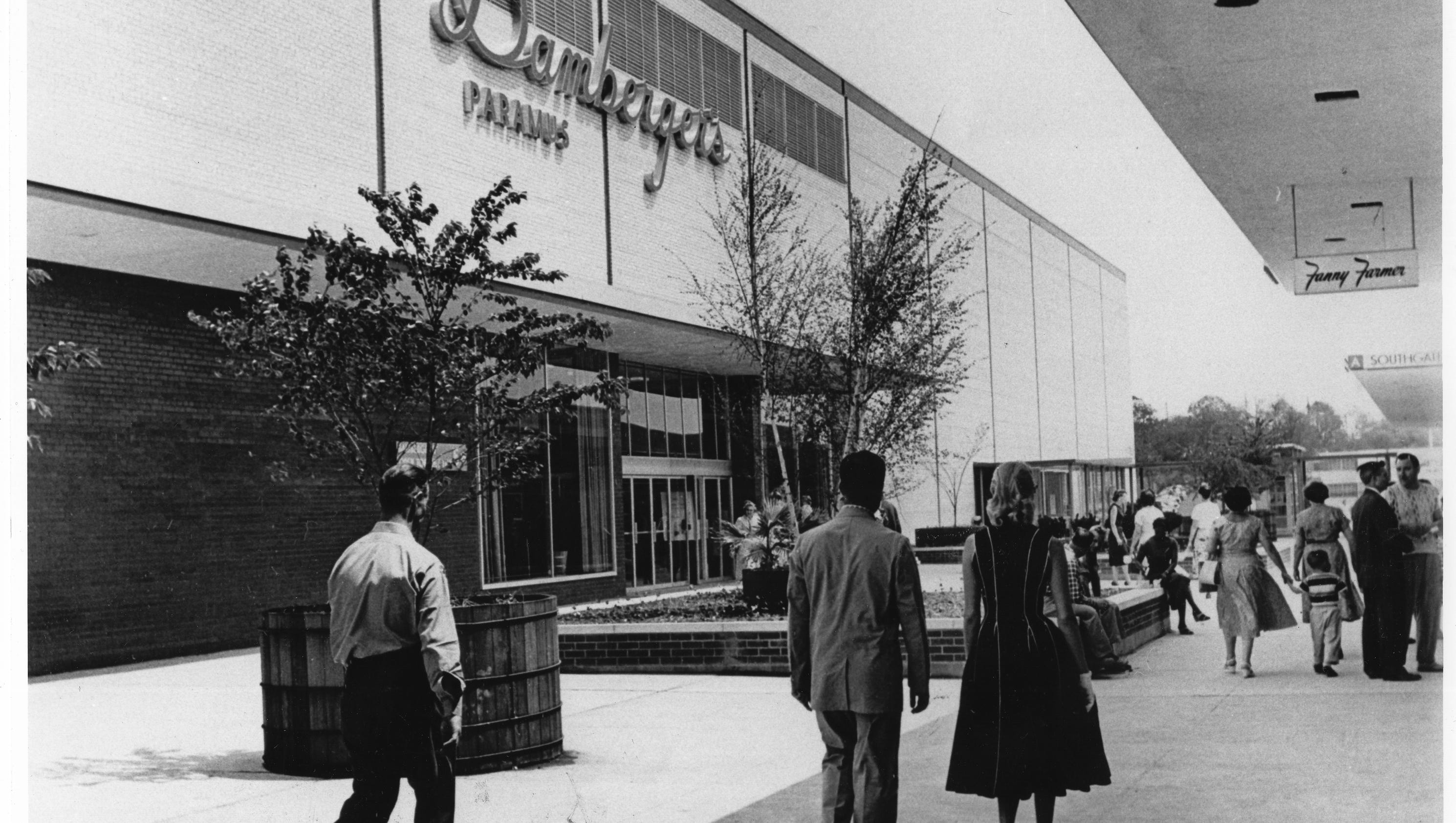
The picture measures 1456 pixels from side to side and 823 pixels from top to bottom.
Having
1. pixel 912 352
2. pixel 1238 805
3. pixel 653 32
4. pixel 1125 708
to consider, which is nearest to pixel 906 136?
pixel 653 32

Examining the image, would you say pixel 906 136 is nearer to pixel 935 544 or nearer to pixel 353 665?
pixel 935 544

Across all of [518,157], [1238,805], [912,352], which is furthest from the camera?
[518,157]

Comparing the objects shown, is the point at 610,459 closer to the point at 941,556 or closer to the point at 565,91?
the point at 565,91

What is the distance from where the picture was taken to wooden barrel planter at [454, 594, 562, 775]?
8.78 meters

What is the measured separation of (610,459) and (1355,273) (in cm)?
1291

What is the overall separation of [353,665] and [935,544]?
107 ft

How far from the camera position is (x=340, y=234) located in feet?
55.6

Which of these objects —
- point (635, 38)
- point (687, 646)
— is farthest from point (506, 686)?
point (635, 38)

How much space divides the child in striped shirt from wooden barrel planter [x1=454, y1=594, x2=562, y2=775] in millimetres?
6743

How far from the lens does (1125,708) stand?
1074cm

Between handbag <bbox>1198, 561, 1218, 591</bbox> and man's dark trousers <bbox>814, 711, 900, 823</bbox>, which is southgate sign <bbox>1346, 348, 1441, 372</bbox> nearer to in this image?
handbag <bbox>1198, 561, 1218, 591</bbox>

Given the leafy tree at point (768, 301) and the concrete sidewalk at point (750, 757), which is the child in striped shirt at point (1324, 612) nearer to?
the concrete sidewalk at point (750, 757)

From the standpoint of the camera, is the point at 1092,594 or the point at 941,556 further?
the point at 941,556

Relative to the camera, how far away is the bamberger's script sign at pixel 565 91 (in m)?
20.5
